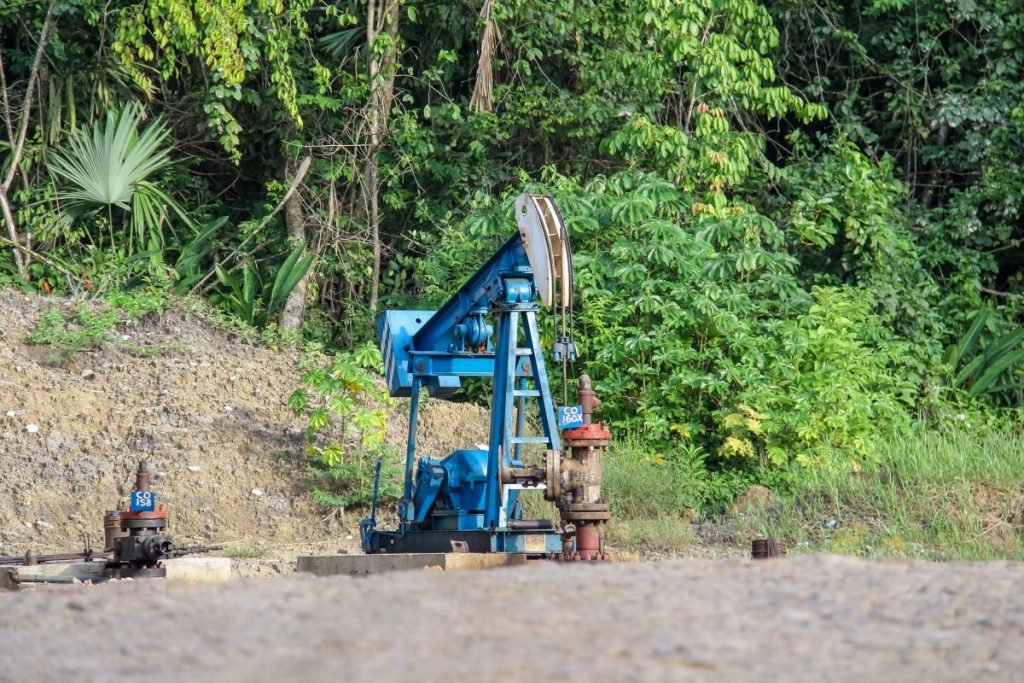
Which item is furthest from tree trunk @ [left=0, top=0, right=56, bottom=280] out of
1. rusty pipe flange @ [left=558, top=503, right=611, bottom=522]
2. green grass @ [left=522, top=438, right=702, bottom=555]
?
rusty pipe flange @ [left=558, top=503, right=611, bottom=522]

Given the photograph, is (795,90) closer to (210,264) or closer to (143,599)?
(210,264)

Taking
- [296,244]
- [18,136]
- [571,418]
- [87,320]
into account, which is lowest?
[571,418]

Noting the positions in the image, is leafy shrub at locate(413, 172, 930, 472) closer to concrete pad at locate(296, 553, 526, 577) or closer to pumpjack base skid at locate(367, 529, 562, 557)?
pumpjack base skid at locate(367, 529, 562, 557)

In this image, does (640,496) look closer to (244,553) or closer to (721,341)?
(721,341)

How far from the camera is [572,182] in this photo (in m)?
12.9

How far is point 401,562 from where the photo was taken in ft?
23.9

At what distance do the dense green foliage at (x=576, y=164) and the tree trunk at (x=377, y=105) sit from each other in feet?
0.13

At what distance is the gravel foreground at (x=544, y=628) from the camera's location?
128 inches

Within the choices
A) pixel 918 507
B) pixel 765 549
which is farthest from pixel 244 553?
pixel 918 507

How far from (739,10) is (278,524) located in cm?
718

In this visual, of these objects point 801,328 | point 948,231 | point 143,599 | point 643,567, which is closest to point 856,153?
point 948,231

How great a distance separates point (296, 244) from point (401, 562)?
7.83 meters

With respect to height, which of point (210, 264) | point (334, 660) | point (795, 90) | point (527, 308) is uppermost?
point (795, 90)

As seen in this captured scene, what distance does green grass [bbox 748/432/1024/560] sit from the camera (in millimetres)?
8438
